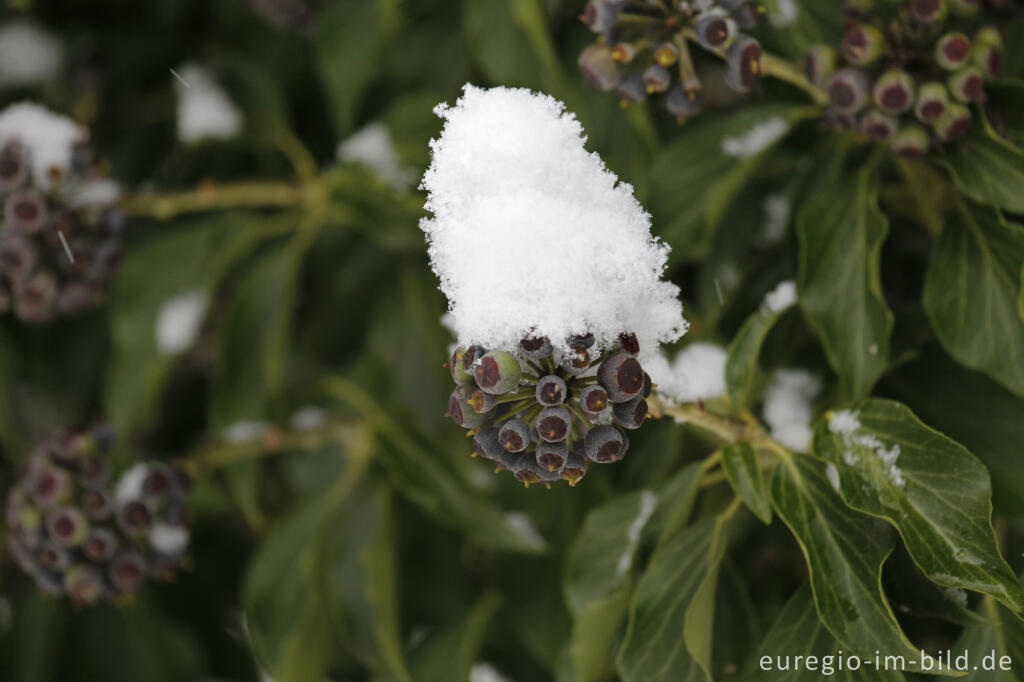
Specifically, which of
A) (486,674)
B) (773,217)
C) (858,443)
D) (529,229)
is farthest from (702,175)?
(486,674)

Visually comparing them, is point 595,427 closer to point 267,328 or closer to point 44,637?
point 267,328

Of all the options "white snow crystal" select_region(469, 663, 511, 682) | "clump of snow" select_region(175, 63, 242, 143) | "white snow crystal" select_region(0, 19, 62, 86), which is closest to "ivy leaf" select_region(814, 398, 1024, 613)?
"white snow crystal" select_region(469, 663, 511, 682)

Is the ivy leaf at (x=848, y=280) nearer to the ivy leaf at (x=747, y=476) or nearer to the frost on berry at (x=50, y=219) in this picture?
the ivy leaf at (x=747, y=476)

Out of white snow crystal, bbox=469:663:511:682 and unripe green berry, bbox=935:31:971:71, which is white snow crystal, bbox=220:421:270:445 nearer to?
white snow crystal, bbox=469:663:511:682

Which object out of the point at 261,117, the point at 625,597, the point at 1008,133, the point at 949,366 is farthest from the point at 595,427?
the point at 261,117

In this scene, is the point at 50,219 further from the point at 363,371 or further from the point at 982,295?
the point at 982,295
